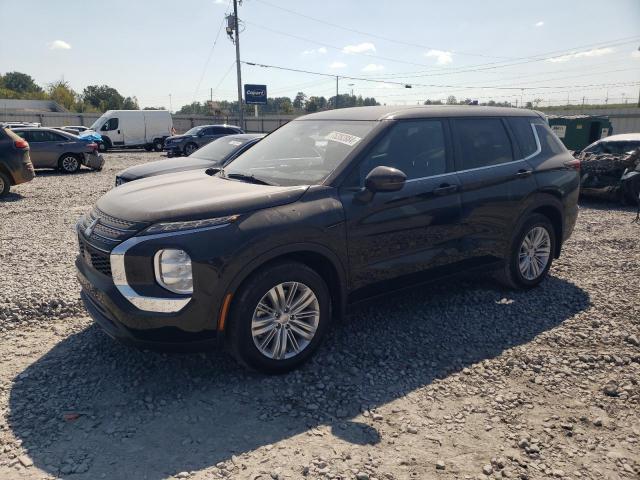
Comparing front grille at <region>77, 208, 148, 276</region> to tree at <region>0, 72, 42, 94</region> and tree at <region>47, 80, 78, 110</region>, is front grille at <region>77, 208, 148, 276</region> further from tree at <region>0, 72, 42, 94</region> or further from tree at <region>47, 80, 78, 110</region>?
tree at <region>0, 72, 42, 94</region>

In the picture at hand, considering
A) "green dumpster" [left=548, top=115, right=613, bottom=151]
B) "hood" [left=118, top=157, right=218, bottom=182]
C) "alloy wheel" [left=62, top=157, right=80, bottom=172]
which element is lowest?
"hood" [left=118, top=157, right=218, bottom=182]

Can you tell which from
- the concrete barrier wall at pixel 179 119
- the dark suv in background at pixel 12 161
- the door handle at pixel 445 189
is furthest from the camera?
the concrete barrier wall at pixel 179 119

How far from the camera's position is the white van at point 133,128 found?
28406 millimetres

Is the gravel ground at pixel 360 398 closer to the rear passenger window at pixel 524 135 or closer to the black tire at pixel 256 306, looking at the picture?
the black tire at pixel 256 306

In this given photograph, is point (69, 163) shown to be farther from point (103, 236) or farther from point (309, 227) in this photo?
point (309, 227)

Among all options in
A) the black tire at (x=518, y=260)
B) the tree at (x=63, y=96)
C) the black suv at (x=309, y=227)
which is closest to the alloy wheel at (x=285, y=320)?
the black suv at (x=309, y=227)

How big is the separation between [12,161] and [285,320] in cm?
1017

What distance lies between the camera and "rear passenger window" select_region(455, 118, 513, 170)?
4426mm

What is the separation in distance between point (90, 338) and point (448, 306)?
326 centimetres

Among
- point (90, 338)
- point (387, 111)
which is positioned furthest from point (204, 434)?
point (387, 111)

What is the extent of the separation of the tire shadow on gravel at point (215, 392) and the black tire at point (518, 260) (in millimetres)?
509

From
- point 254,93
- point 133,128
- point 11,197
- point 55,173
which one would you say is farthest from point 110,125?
point 11,197

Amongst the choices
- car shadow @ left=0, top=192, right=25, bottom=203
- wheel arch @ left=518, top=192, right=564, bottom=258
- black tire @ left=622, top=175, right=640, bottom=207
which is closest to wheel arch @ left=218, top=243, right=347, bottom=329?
wheel arch @ left=518, top=192, right=564, bottom=258

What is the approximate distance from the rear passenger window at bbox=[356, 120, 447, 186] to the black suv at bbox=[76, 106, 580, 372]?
12 mm
